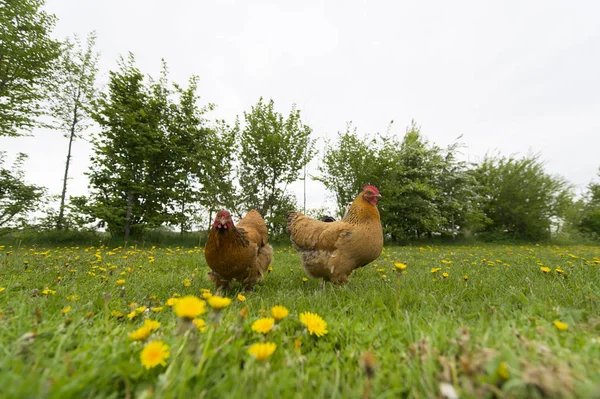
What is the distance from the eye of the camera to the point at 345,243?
128 inches

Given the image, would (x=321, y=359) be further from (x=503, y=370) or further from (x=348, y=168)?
(x=348, y=168)

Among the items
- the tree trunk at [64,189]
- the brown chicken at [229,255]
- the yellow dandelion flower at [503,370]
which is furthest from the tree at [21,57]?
the yellow dandelion flower at [503,370]

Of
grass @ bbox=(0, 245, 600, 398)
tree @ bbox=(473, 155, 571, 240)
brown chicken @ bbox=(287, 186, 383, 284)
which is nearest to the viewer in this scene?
grass @ bbox=(0, 245, 600, 398)

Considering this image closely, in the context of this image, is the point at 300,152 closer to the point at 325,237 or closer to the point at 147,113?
the point at 147,113

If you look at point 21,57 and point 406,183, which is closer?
point 21,57

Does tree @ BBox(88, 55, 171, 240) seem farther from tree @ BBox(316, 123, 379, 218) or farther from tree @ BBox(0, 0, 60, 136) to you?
tree @ BBox(316, 123, 379, 218)

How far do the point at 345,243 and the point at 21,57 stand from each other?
1588cm

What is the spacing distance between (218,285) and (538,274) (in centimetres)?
446

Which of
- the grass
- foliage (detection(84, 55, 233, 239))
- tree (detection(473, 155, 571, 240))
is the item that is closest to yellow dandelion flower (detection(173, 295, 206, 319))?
the grass

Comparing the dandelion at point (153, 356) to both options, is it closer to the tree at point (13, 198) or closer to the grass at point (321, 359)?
the grass at point (321, 359)

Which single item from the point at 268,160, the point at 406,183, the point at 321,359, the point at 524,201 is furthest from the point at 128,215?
the point at 524,201

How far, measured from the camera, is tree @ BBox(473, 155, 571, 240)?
19031 millimetres

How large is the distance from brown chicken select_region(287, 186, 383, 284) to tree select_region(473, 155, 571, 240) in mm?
20324

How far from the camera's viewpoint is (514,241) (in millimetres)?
18422
